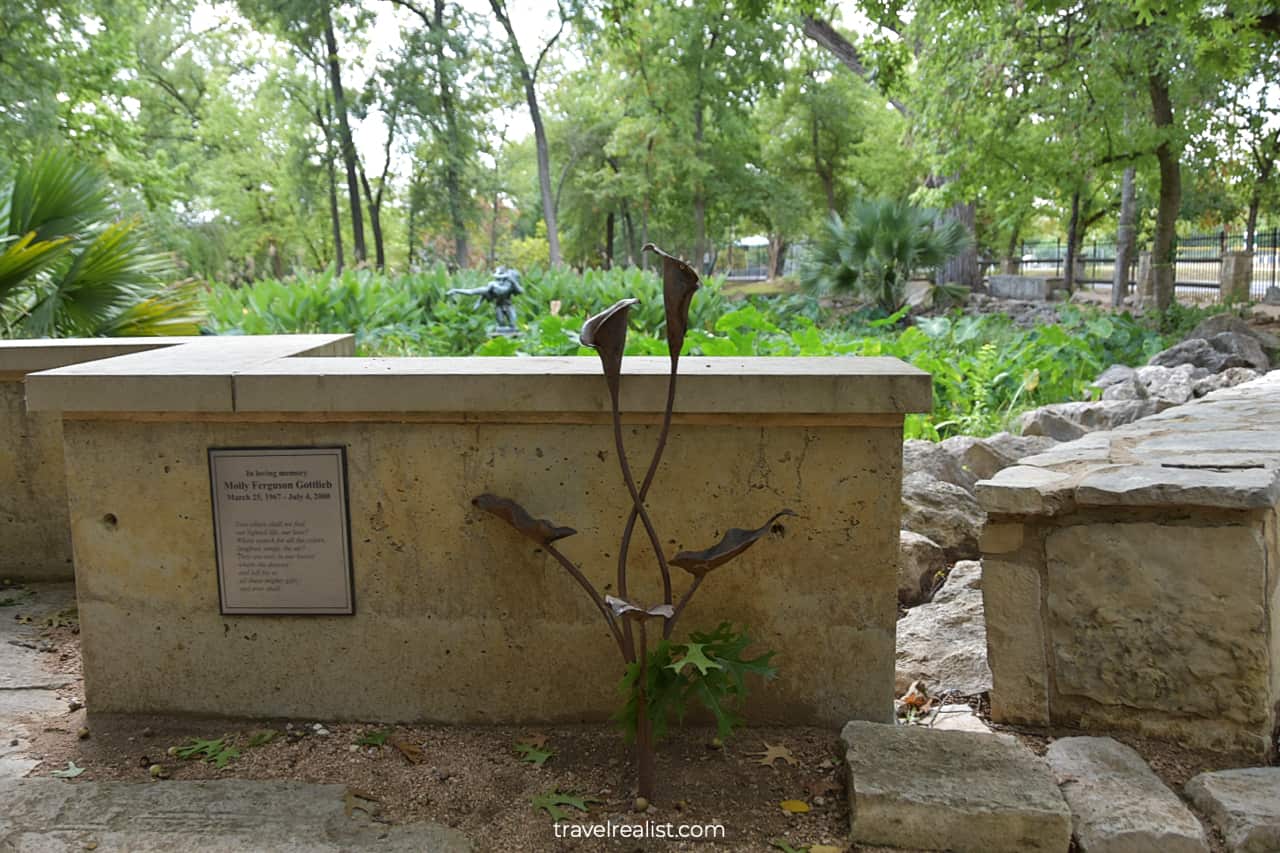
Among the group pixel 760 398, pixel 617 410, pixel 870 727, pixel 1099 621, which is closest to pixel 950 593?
pixel 1099 621

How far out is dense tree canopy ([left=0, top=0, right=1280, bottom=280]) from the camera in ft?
43.4

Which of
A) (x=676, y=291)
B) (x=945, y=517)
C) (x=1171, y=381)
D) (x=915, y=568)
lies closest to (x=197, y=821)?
(x=676, y=291)

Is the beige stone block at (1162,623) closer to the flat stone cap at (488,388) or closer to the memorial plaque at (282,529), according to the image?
the flat stone cap at (488,388)

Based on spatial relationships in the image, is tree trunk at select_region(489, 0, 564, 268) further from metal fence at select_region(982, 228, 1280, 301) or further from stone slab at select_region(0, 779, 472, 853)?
stone slab at select_region(0, 779, 472, 853)

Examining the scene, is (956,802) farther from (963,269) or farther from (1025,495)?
A: (963,269)

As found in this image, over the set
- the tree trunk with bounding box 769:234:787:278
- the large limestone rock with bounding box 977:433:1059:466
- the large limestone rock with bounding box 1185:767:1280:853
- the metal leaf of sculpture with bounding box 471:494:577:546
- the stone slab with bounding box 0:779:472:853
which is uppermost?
the tree trunk with bounding box 769:234:787:278

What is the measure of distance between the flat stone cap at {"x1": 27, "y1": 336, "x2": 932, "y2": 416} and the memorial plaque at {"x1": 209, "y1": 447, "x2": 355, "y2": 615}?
0.53ft

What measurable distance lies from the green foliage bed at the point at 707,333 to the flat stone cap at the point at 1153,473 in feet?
8.26

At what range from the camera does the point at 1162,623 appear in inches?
115

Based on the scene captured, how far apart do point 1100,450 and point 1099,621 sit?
86cm

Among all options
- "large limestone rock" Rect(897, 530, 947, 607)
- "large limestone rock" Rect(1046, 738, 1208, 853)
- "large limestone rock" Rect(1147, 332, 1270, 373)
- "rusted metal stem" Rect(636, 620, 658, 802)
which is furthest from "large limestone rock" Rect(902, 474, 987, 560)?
"large limestone rock" Rect(1147, 332, 1270, 373)

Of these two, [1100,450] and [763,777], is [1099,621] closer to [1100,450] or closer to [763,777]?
[1100,450]

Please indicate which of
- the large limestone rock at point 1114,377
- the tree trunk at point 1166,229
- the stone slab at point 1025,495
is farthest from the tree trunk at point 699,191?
the stone slab at point 1025,495

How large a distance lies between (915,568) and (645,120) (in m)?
27.9
